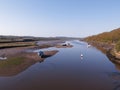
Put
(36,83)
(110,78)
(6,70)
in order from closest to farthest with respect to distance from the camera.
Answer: (36,83), (110,78), (6,70)

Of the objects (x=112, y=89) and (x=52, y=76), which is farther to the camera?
(x=52, y=76)

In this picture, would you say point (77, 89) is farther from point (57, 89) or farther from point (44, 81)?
point (44, 81)

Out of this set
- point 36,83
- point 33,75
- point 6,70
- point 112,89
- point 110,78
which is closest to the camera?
point 112,89

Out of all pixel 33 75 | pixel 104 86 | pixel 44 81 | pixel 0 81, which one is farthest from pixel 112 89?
pixel 0 81

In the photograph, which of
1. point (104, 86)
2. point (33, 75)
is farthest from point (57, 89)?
point (33, 75)

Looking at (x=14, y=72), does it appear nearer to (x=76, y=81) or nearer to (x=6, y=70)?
(x=6, y=70)

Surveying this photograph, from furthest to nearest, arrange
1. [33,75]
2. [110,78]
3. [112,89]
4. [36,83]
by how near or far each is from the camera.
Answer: [33,75], [110,78], [36,83], [112,89]

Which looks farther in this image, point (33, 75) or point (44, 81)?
point (33, 75)

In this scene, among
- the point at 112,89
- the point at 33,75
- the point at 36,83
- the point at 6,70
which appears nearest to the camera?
the point at 112,89

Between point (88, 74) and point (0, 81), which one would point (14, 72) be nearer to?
point (0, 81)
